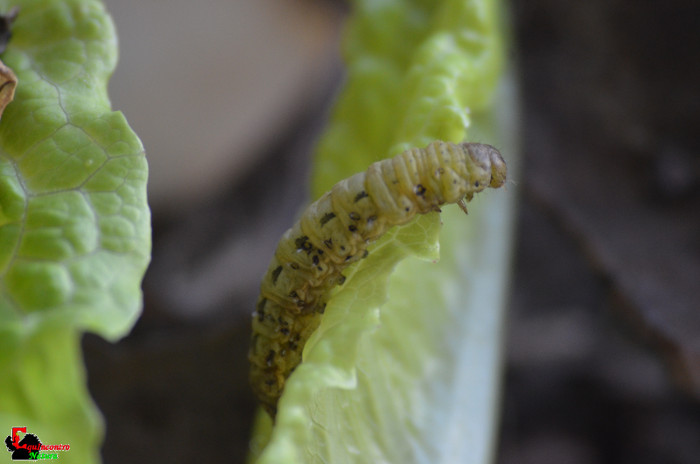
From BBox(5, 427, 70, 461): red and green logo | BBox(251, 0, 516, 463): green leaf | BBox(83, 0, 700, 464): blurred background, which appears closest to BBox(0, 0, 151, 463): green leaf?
BBox(5, 427, 70, 461): red and green logo

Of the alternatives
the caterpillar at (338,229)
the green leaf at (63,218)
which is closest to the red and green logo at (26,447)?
the green leaf at (63,218)

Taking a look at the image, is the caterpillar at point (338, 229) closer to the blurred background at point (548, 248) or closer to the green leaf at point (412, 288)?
the green leaf at point (412, 288)

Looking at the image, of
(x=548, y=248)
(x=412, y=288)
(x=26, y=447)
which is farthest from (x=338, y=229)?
(x=548, y=248)

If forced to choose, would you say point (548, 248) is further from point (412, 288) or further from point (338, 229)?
point (338, 229)

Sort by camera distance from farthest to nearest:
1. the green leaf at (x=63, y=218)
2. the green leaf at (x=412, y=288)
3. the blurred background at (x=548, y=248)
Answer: the blurred background at (x=548, y=248) → the green leaf at (x=412, y=288) → the green leaf at (x=63, y=218)

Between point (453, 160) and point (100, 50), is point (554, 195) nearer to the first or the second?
point (453, 160)

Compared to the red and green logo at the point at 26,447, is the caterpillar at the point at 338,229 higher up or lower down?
higher up
